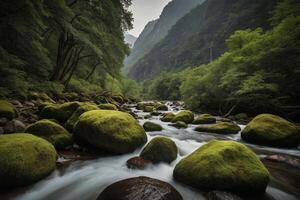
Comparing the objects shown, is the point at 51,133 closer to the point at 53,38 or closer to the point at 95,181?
the point at 95,181

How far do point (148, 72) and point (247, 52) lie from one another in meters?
138

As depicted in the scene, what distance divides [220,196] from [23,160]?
11.5 ft

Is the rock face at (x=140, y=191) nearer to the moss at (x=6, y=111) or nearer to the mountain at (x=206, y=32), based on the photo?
the moss at (x=6, y=111)

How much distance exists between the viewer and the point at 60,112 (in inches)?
290

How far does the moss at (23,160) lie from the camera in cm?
325

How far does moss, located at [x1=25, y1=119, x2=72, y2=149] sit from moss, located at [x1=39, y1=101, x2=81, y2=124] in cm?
189

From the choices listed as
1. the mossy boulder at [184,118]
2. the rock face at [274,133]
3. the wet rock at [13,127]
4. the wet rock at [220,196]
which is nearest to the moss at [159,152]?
the wet rock at [220,196]

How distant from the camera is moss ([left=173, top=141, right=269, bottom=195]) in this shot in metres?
3.38

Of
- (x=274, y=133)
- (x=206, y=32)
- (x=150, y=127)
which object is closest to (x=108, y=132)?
(x=150, y=127)

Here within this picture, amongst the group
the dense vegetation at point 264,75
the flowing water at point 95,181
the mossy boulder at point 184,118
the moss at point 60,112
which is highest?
the dense vegetation at point 264,75

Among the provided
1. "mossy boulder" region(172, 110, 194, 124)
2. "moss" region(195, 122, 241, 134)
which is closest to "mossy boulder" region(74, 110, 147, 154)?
"moss" region(195, 122, 241, 134)

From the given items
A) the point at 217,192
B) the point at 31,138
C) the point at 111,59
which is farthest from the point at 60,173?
the point at 111,59

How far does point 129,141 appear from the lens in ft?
17.3

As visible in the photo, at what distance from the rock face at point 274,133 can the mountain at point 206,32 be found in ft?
89.4
